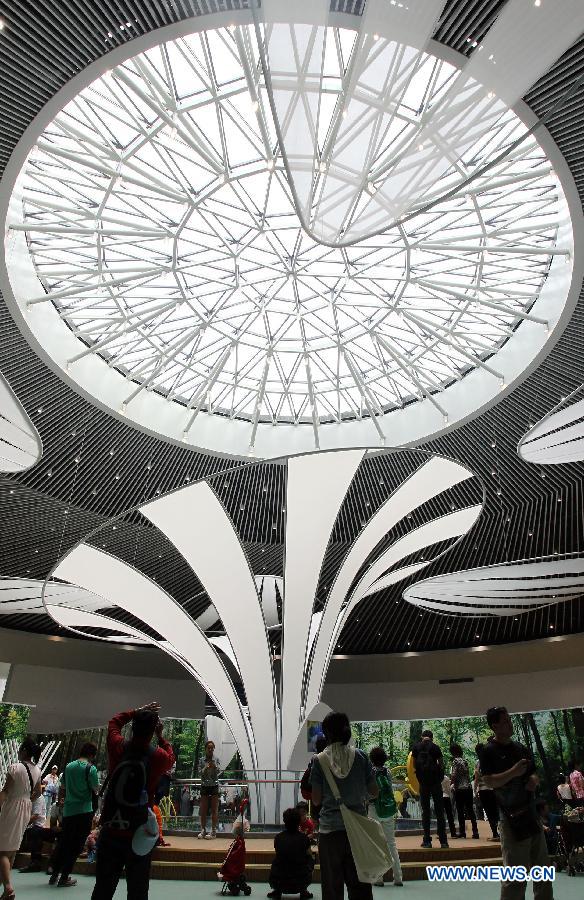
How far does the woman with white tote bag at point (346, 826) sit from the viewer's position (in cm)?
461

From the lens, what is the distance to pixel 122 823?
4562 mm

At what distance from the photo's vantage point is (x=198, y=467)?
22.3 metres

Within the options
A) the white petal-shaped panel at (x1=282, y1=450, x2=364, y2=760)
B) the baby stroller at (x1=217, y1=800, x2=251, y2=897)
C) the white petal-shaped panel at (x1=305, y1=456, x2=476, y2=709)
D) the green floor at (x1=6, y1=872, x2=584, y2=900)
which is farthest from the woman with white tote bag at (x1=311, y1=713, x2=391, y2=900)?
the white petal-shaped panel at (x1=305, y1=456, x2=476, y2=709)

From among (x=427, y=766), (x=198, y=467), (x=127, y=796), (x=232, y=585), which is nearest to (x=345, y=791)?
(x=127, y=796)

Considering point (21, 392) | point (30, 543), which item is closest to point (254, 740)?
point (21, 392)

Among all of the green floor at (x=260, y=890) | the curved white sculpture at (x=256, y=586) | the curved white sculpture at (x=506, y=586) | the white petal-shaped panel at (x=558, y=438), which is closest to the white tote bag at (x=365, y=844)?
the green floor at (x=260, y=890)

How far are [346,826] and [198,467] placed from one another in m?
18.0

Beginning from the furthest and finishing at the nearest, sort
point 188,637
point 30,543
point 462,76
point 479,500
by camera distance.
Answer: point 30,543 → point 479,500 → point 188,637 → point 462,76

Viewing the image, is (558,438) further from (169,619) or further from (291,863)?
(291,863)

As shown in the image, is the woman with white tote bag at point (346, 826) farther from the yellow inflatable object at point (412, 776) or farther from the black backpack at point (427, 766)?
the yellow inflatable object at point (412, 776)

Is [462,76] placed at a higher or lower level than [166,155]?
lower

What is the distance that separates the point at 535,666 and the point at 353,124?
29189mm

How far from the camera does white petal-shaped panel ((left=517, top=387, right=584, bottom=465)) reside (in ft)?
52.6

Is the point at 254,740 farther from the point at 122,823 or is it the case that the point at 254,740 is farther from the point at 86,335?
the point at 122,823
